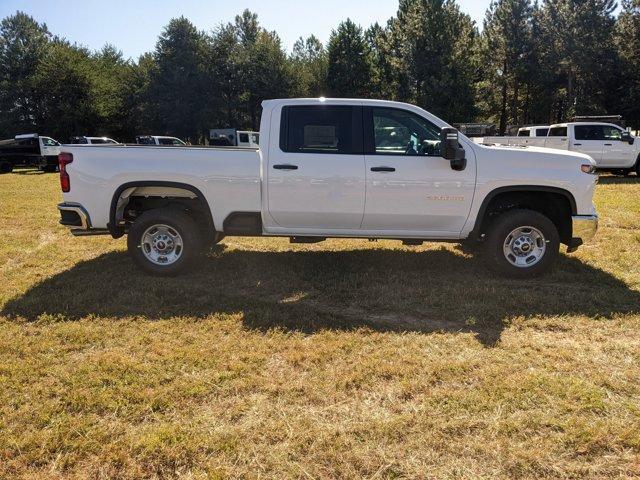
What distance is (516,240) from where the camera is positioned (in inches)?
222

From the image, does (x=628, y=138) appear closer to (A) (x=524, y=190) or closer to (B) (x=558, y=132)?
(B) (x=558, y=132)

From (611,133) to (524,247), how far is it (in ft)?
46.3

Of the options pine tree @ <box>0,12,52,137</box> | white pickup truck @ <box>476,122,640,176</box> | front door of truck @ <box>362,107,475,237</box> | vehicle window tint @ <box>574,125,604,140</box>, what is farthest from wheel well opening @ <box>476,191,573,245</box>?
pine tree @ <box>0,12,52,137</box>

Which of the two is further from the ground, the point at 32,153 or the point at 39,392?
the point at 32,153

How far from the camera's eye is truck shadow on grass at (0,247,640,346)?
15.1ft

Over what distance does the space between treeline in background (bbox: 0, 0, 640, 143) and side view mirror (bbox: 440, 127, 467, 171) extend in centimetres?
3343

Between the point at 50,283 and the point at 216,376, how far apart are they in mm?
3207

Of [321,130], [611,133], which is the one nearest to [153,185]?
[321,130]

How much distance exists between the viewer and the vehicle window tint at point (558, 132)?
57.7 ft

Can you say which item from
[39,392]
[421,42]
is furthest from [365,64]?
[39,392]

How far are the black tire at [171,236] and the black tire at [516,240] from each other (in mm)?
3321

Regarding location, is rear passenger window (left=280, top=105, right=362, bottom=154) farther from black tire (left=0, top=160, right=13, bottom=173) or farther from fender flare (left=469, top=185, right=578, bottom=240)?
black tire (left=0, top=160, right=13, bottom=173)

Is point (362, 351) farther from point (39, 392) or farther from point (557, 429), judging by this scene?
point (39, 392)

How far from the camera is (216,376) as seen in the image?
3502mm
